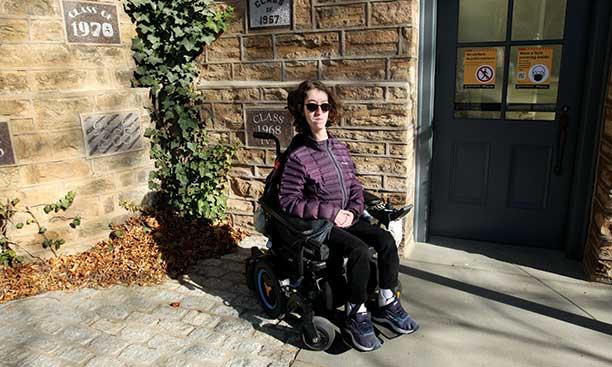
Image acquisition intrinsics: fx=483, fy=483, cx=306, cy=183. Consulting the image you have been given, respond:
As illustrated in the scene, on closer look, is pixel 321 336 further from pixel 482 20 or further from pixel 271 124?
pixel 482 20

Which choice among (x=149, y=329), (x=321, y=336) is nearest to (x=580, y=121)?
(x=321, y=336)

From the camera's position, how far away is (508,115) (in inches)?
152

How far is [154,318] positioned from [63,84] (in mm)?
1964

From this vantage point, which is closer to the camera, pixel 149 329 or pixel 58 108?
pixel 149 329

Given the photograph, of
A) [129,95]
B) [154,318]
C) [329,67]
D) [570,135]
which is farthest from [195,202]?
[570,135]

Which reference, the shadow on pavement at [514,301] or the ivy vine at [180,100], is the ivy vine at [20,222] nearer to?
the ivy vine at [180,100]

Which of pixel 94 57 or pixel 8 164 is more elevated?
pixel 94 57

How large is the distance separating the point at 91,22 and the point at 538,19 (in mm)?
3459

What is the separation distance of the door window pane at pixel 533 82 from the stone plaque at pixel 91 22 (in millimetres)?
3205

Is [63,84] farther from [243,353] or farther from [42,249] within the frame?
[243,353]

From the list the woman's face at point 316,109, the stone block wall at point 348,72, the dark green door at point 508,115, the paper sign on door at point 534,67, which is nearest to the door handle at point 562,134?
the dark green door at point 508,115

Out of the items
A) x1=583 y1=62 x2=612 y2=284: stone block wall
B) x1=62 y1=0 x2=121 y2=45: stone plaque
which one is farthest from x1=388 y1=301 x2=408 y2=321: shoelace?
x1=62 y1=0 x2=121 y2=45: stone plaque

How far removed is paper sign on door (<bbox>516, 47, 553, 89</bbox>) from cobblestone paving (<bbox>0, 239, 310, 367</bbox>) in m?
2.59

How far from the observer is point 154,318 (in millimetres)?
3148
